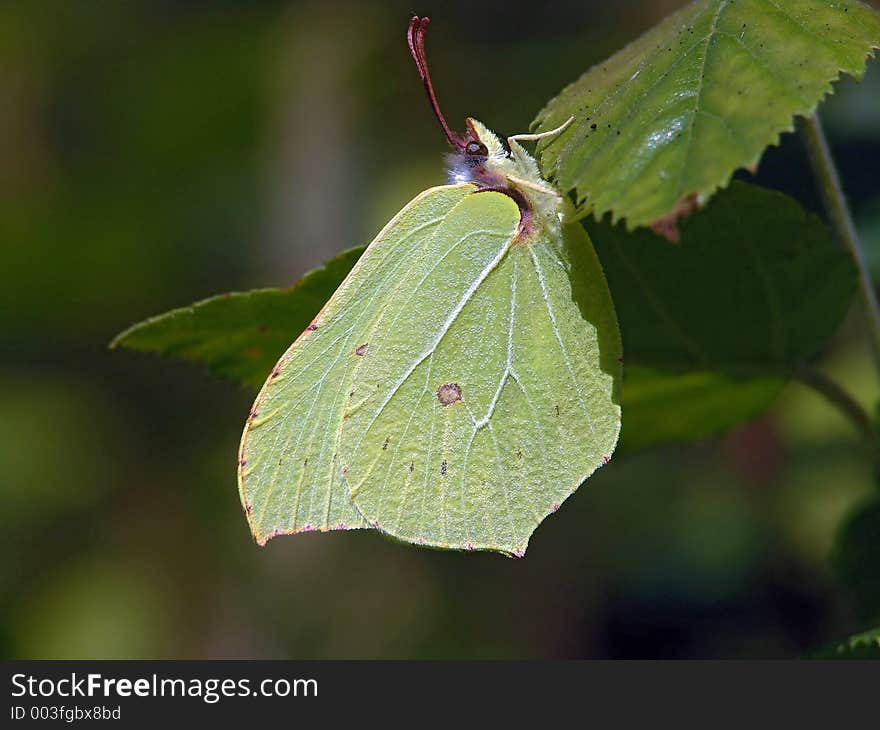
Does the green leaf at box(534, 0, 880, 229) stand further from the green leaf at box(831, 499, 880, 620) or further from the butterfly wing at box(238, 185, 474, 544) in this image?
the green leaf at box(831, 499, 880, 620)

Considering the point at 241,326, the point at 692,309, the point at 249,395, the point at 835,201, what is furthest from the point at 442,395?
the point at 249,395

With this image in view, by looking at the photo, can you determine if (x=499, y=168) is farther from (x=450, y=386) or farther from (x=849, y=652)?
(x=849, y=652)

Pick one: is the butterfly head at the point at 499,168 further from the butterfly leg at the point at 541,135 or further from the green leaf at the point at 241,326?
the green leaf at the point at 241,326

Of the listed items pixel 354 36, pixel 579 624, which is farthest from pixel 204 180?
pixel 579 624

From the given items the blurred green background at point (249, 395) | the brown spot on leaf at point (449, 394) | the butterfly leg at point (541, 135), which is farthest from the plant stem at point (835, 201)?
the blurred green background at point (249, 395)

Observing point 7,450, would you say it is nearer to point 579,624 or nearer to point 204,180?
point 204,180

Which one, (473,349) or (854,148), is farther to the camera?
(854,148)
